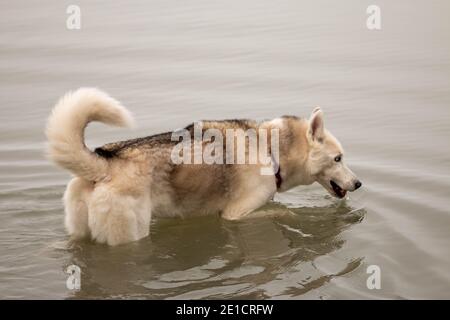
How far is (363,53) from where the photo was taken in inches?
510

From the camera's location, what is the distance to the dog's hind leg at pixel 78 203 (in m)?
6.09

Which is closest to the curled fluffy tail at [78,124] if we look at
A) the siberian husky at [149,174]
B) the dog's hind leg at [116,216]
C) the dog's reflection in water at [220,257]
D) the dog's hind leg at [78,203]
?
the siberian husky at [149,174]

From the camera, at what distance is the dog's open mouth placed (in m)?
7.73

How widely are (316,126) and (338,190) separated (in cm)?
95

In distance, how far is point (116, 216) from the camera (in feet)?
19.8

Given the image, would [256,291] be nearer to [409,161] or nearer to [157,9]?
[409,161]

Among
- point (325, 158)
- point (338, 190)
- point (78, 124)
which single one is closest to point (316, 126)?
point (325, 158)

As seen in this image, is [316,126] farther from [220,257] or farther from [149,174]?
[149,174]

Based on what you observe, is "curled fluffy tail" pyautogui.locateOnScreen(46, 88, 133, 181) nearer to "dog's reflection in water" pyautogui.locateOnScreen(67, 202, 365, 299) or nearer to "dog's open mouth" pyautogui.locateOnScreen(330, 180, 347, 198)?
"dog's reflection in water" pyautogui.locateOnScreen(67, 202, 365, 299)

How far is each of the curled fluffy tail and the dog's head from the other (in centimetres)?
227

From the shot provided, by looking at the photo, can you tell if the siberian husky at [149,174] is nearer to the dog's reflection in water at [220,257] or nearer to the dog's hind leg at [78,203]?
the dog's hind leg at [78,203]

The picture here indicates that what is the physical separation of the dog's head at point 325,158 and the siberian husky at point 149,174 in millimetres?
11

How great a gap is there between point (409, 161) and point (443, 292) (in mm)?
3395

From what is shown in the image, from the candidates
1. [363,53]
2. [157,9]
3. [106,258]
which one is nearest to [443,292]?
[106,258]
